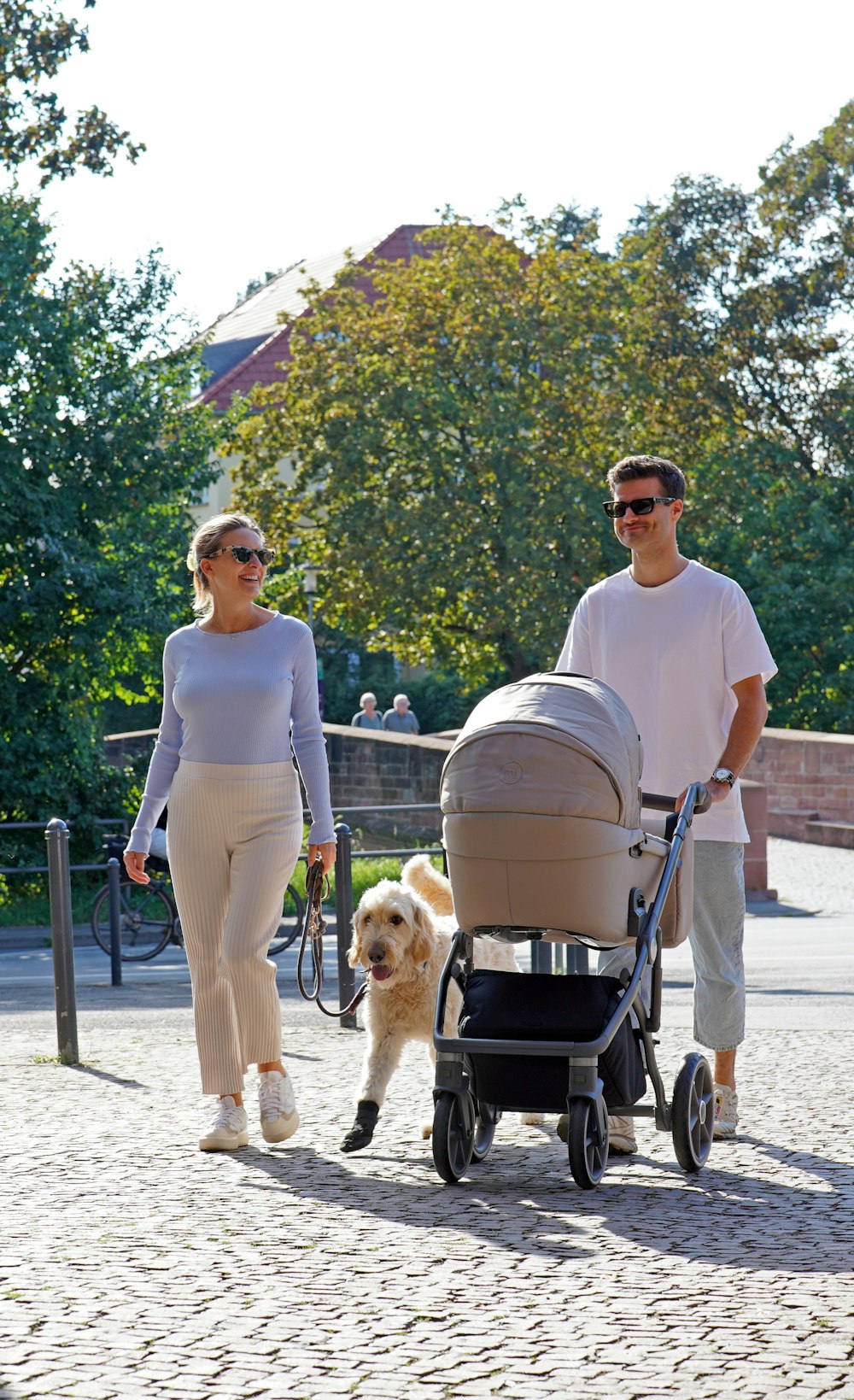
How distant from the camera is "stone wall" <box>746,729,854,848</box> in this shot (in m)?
25.2

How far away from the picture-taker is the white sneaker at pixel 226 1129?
252 inches

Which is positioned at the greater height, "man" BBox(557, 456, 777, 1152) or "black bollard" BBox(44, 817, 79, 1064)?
"man" BBox(557, 456, 777, 1152)

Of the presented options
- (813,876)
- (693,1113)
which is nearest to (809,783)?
(813,876)

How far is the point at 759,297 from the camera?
3481 cm

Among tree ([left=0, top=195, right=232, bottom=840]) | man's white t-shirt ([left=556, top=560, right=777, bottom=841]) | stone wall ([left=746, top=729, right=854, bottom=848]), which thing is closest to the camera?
man's white t-shirt ([left=556, top=560, right=777, bottom=841])

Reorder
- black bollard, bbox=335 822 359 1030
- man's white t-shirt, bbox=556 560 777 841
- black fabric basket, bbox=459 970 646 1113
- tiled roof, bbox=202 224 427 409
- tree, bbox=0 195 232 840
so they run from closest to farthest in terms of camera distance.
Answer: black fabric basket, bbox=459 970 646 1113 < man's white t-shirt, bbox=556 560 777 841 < black bollard, bbox=335 822 359 1030 < tree, bbox=0 195 232 840 < tiled roof, bbox=202 224 427 409

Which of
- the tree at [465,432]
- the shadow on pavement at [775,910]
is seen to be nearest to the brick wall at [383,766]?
the shadow on pavement at [775,910]

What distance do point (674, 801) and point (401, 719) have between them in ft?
80.0

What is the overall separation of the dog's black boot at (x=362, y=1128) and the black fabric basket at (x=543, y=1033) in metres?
0.77

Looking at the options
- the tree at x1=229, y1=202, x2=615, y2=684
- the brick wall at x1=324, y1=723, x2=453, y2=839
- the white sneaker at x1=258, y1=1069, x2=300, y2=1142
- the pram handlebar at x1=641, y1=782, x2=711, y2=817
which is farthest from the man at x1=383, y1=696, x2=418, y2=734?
the pram handlebar at x1=641, y1=782, x2=711, y2=817

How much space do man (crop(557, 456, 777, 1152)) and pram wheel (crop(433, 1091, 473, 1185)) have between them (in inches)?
25.3

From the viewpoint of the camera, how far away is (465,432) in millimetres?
35062

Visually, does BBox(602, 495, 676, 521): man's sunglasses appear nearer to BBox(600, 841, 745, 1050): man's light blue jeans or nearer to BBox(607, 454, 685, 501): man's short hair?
BBox(607, 454, 685, 501): man's short hair

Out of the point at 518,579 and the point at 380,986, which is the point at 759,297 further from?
the point at 380,986
